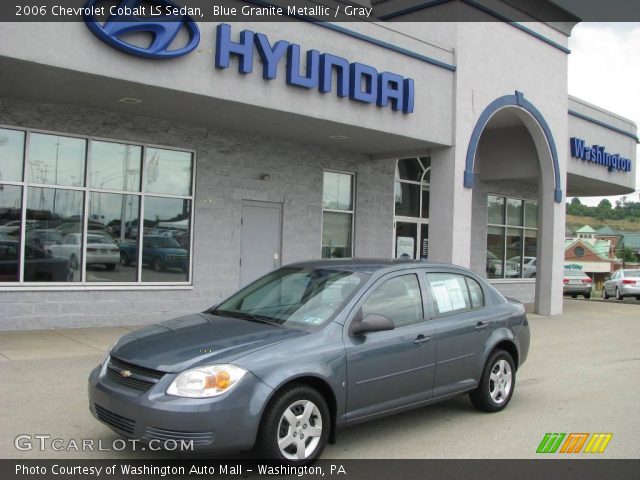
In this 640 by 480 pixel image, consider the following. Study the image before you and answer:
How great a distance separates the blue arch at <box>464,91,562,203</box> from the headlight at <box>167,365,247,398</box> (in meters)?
10.1

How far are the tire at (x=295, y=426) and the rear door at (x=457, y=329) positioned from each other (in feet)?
4.94

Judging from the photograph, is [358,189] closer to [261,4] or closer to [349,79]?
[349,79]

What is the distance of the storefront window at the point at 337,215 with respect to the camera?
1461cm

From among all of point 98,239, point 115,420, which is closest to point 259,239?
point 98,239

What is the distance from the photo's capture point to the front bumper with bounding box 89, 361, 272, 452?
4320 millimetres

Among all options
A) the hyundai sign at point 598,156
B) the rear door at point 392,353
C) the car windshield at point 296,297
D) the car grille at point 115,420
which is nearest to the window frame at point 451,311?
the rear door at point 392,353

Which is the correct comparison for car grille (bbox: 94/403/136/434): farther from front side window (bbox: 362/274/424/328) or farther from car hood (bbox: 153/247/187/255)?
car hood (bbox: 153/247/187/255)

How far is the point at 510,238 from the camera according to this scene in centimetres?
2019

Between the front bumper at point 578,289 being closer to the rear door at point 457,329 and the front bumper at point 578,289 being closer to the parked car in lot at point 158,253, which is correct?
the parked car in lot at point 158,253

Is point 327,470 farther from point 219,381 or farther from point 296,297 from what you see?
point 296,297

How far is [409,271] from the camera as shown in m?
6.14

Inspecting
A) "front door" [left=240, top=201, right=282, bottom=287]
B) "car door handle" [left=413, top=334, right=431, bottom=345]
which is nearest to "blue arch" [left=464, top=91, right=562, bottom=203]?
"front door" [left=240, top=201, right=282, bottom=287]

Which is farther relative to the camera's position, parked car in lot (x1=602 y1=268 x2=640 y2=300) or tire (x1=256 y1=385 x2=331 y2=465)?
parked car in lot (x1=602 y1=268 x2=640 y2=300)

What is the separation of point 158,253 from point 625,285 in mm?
21893
